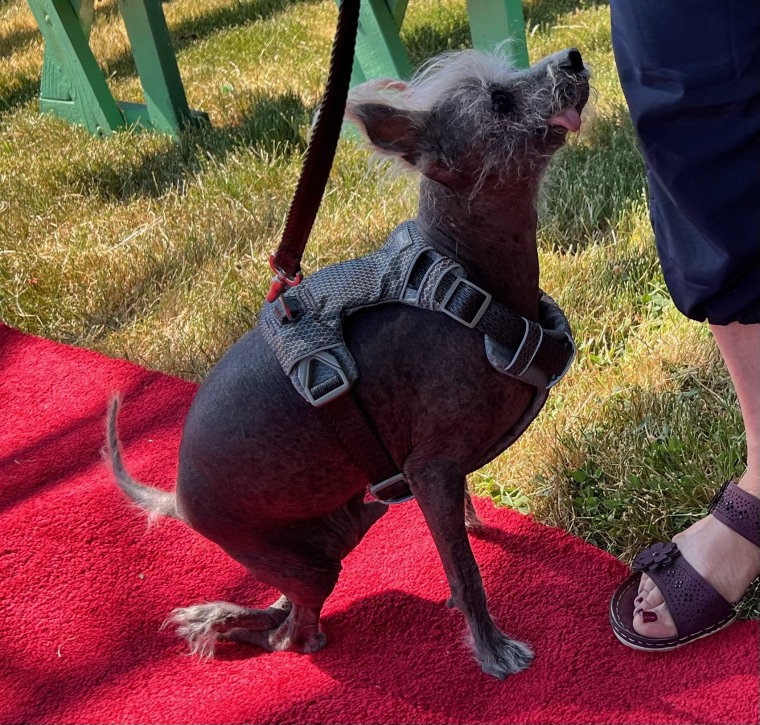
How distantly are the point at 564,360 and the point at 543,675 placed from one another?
641mm

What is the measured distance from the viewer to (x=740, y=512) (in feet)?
6.50

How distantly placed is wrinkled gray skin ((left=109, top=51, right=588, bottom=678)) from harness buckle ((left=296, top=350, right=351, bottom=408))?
0.18ft

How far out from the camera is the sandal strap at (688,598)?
6.33ft

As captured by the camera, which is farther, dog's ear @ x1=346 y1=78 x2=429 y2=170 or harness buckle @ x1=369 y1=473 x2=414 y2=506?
harness buckle @ x1=369 y1=473 x2=414 y2=506

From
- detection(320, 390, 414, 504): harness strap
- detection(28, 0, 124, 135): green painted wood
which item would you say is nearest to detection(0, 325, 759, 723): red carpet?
detection(320, 390, 414, 504): harness strap

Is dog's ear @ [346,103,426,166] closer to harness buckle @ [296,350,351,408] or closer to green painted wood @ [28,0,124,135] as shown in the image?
harness buckle @ [296,350,351,408]

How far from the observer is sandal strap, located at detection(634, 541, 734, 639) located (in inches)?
76.0

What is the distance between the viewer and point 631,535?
7.22 ft

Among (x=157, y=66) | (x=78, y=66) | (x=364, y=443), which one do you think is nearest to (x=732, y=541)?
(x=364, y=443)

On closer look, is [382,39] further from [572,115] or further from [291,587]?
[291,587]

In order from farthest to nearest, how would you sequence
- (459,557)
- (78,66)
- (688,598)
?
(78,66) < (688,598) < (459,557)

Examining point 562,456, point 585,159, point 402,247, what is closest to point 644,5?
point 402,247

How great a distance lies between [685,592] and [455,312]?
31.4 inches

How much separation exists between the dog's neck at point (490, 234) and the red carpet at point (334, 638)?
725 mm
